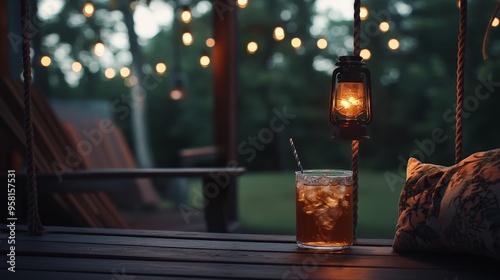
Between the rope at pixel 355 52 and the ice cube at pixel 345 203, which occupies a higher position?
the rope at pixel 355 52

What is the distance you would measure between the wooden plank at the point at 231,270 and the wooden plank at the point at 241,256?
0.04m

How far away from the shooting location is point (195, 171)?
348cm

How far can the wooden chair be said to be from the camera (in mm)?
3374

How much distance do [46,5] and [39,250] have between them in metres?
12.5

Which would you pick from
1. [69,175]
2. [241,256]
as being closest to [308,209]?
[241,256]

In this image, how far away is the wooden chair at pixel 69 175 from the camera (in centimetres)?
337

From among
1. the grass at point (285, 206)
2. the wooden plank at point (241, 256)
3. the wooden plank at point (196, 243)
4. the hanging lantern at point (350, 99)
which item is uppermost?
the hanging lantern at point (350, 99)

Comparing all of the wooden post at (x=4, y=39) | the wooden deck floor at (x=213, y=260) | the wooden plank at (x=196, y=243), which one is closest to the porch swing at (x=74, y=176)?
the wooden post at (x=4, y=39)

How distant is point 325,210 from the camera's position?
67.9 inches

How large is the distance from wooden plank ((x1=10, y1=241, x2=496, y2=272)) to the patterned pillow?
0.05 m

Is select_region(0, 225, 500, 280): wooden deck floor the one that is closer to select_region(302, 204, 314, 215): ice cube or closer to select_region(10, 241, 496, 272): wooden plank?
select_region(10, 241, 496, 272): wooden plank

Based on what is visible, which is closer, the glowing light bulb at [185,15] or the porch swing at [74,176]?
the porch swing at [74,176]

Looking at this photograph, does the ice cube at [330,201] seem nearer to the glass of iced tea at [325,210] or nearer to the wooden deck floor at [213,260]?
the glass of iced tea at [325,210]

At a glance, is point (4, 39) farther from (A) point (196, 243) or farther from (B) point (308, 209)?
(B) point (308, 209)
